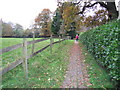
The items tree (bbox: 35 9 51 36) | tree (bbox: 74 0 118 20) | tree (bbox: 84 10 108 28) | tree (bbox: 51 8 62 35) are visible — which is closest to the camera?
tree (bbox: 74 0 118 20)

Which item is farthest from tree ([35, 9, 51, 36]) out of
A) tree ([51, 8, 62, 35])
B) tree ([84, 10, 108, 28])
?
tree ([84, 10, 108, 28])

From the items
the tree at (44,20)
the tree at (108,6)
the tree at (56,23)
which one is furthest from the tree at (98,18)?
the tree at (44,20)

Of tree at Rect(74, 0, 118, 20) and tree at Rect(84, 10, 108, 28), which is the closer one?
tree at Rect(74, 0, 118, 20)

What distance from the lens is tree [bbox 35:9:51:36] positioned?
38469 millimetres

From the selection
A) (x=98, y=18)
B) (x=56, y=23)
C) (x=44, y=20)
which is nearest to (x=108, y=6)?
(x=98, y=18)

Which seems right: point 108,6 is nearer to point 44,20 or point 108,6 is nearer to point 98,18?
point 98,18

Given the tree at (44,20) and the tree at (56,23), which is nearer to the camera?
the tree at (56,23)

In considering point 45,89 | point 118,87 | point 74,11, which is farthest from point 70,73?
point 74,11

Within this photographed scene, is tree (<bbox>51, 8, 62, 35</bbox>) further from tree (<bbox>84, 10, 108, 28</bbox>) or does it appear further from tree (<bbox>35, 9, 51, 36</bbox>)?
tree (<bbox>84, 10, 108, 28</bbox>)

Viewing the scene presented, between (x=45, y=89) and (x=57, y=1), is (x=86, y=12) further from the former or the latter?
(x=45, y=89)

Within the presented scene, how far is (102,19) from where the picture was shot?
11922mm

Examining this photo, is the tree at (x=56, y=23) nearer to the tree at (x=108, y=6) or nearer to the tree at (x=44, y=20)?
the tree at (x=44, y=20)

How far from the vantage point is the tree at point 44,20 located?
38469 mm

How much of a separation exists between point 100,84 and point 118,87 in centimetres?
53
